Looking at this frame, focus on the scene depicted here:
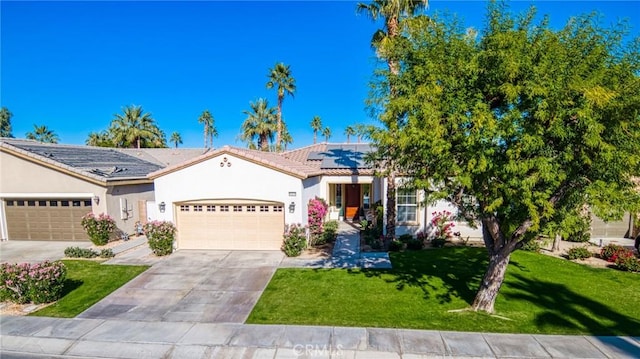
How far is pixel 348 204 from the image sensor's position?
2214 centimetres

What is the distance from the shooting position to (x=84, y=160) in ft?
60.8

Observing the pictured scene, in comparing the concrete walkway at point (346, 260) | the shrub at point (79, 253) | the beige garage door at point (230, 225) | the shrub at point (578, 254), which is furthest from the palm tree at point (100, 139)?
the shrub at point (578, 254)

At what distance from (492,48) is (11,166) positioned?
21401 millimetres

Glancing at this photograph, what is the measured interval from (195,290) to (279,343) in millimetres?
4295

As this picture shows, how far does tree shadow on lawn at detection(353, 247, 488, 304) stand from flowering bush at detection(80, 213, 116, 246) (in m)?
12.3

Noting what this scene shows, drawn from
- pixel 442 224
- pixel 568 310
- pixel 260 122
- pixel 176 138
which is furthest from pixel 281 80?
pixel 176 138

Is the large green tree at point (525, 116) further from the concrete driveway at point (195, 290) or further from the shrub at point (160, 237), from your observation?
the shrub at point (160, 237)

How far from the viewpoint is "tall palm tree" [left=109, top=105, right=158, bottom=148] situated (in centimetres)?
3322

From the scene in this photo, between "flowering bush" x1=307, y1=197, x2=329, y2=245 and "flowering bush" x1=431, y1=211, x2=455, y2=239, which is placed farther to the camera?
"flowering bush" x1=431, y1=211, x2=455, y2=239

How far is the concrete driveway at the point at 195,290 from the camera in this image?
8.78m

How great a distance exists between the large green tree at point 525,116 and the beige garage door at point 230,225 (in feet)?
26.5

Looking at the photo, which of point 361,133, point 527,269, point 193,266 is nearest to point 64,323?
point 193,266

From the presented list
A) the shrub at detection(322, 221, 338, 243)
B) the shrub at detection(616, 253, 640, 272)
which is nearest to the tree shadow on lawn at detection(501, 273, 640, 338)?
the shrub at detection(616, 253, 640, 272)

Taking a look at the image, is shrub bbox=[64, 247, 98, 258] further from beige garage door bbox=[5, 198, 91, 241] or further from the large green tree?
the large green tree
